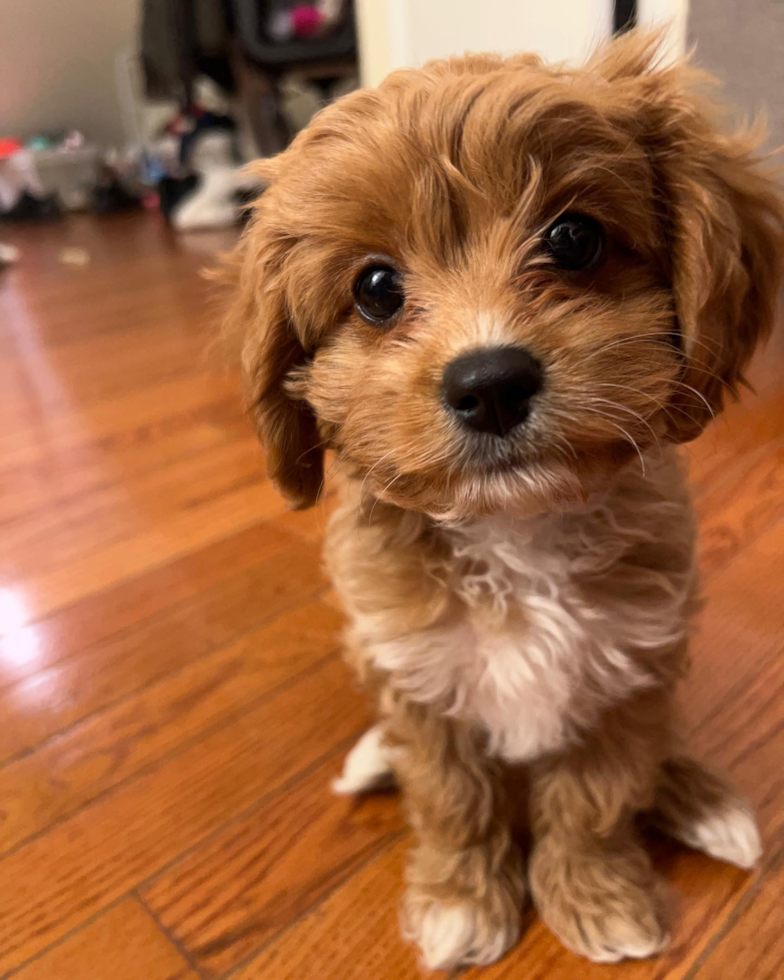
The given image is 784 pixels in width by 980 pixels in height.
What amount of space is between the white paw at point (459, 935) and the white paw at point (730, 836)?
11.1 inches

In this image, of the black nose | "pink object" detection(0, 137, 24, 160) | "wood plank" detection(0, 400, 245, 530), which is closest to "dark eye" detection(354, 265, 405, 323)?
the black nose

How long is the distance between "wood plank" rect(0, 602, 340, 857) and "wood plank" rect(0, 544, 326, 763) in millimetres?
22

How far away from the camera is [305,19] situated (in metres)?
4.34

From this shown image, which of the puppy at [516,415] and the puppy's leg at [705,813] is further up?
the puppy at [516,415]

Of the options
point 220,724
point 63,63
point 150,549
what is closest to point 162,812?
point 220,724

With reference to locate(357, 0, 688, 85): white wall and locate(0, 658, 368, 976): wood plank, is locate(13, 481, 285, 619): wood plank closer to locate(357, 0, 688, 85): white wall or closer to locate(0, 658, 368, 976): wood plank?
locate(0, 658, 368, 976): wood plank

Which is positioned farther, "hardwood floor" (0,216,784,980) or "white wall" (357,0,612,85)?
"white wall" (357,0,612,85)

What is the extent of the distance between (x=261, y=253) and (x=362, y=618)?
0.45 metres

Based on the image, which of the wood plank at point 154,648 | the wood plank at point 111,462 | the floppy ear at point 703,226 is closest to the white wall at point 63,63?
the wood plank at point 111,462

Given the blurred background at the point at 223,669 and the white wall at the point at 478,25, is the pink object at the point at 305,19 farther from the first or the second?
the blurred background at the point at 223,669

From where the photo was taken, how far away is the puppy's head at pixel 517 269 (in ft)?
2.58

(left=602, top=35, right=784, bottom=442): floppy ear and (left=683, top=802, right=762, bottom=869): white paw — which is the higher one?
(left=602, top=35, right=784, bottom=442): floppy ear

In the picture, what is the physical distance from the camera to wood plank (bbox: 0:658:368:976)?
116 centimetres

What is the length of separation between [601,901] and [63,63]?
25.1 ft
